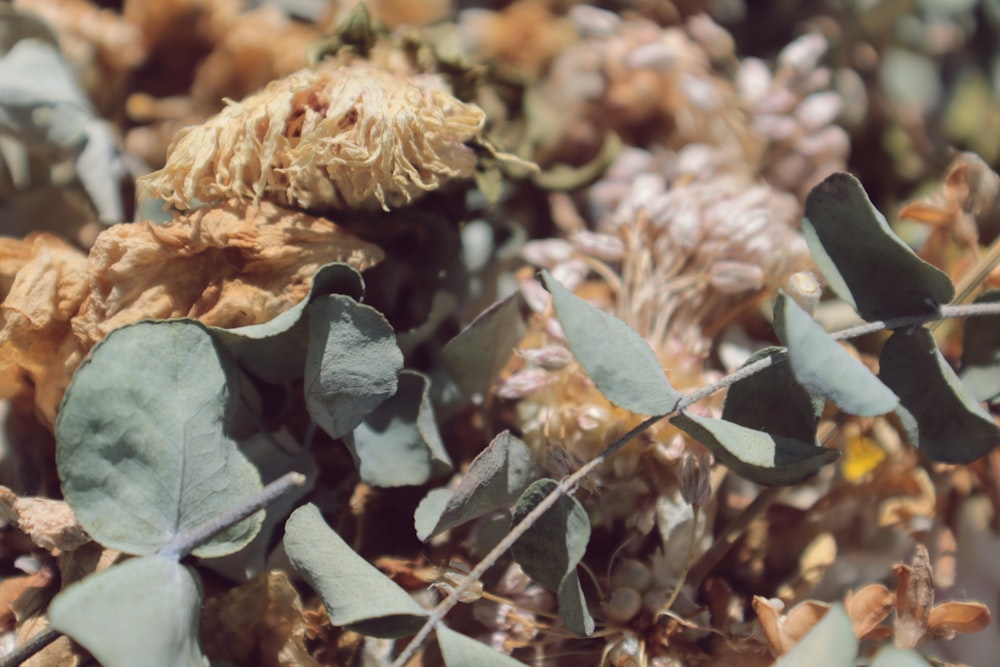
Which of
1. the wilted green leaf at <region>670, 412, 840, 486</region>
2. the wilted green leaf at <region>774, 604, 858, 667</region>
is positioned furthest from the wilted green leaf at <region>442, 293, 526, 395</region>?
the wilted green leaf at <region>774, 604, 858, 667</region>

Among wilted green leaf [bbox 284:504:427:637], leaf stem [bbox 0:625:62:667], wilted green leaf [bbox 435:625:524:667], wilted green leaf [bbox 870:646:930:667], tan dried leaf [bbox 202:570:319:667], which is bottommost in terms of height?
tan dried leaf [bbox 202:570:319:667]

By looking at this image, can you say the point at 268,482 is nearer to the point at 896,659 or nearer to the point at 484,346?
the point at 484,346

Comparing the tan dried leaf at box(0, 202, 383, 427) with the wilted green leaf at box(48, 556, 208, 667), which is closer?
the wilted green leaf at box(48, 556, 208, 667)

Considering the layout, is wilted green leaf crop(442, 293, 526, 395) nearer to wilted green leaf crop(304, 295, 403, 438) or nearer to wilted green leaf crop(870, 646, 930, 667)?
wilted green leaf crop(304, 295, 403, 438)

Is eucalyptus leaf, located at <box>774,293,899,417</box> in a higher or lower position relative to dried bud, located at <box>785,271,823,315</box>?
higher

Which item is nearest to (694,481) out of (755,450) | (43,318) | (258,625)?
(755,450)
